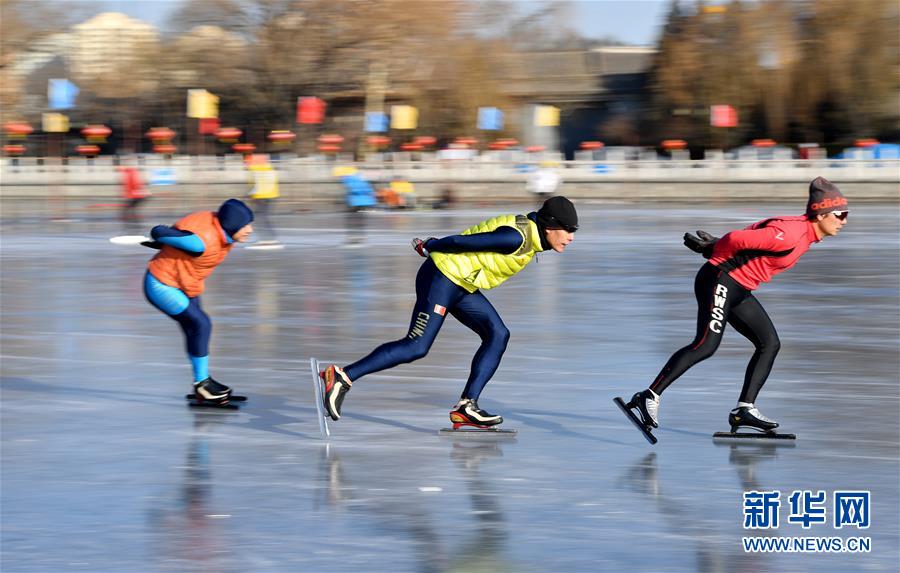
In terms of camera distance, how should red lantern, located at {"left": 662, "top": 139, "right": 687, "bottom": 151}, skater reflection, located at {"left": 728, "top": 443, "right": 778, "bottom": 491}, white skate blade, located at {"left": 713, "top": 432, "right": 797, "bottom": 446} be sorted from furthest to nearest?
1. red lantern, located at {"left": 662, "top": 139, "right": 687, "bottom": 151}
2. white skate blade, located at {"left": 713, "top": 432, "right": 797, "bottom": 446}
3. skater reflection, located at {"left": 728, "top": 443, "right": 778, "bottom": 491}

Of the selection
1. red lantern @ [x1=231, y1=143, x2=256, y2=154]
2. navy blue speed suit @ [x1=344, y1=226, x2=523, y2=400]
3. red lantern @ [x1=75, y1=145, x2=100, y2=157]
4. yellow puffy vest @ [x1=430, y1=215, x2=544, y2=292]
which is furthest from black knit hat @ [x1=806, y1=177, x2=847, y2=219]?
red lantern @ [x1=75, y1=145, x2=100, y2=157]

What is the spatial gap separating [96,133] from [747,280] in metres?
50.5

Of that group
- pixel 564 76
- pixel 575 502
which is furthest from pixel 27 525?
pixel 564 76

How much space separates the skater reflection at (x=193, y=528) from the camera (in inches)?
235

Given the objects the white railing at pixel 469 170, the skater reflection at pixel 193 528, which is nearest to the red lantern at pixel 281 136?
the white railing at pixel 469 170

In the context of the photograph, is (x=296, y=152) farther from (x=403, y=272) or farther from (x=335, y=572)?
(x=335, y=572)

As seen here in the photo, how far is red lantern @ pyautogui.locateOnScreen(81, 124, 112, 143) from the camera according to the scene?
55237 mm

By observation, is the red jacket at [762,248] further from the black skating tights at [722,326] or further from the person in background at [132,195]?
the person in background at [132,195]

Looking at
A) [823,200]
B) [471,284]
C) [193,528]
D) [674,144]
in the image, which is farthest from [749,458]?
[674,144]

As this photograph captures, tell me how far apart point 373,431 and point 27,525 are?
2730 millimetres

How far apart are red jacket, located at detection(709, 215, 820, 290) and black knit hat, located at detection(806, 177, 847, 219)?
3.9 inches

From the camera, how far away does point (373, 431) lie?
8883 millimetres

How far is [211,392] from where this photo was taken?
966 centimetres

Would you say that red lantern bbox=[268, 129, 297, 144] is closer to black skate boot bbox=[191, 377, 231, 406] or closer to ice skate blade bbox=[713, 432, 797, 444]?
black skate boot bbox=[191, 377, 231, 406]
